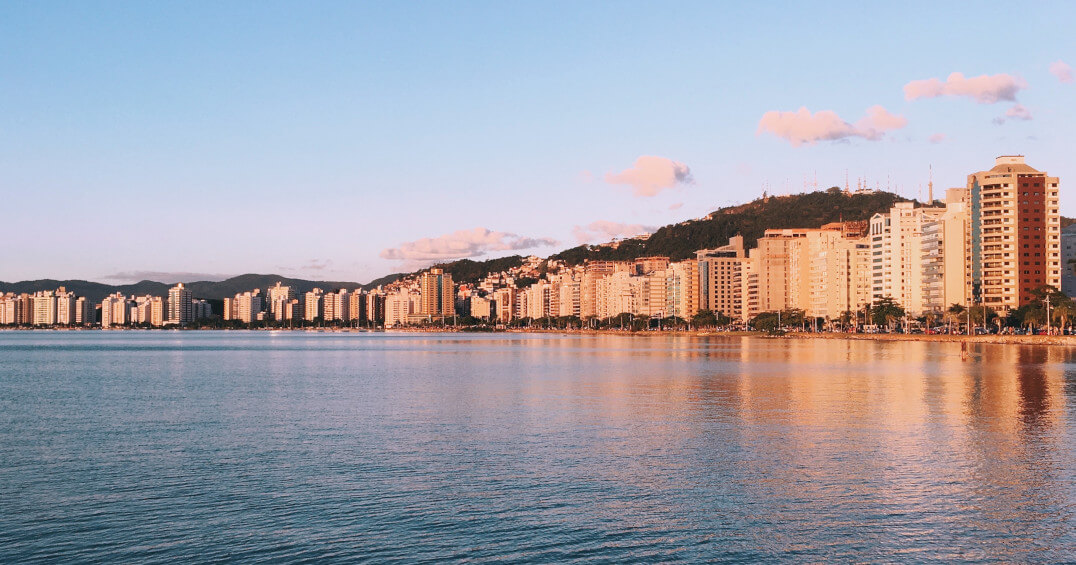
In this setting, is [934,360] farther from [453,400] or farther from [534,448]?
[534,448]

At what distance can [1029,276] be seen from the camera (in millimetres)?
140375

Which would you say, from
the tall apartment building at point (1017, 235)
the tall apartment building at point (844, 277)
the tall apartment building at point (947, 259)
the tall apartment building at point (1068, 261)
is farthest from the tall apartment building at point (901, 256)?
the tall apartment building at point (1068, 261)

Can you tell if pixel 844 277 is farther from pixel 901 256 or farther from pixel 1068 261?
pixel 1068 261

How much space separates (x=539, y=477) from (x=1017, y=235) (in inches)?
5374

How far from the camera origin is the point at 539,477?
23.0m

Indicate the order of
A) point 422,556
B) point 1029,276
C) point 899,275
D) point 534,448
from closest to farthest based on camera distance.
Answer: point 422,556
point 534,448
point 1029,276
point 899,275

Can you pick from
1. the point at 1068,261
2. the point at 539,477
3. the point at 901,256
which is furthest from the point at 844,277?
the point at 539,477

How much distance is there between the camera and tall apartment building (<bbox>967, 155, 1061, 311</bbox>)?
140000 millimetres

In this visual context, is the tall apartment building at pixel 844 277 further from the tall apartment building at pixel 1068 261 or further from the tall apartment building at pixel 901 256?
the tall apartment building at pixel 1068 261

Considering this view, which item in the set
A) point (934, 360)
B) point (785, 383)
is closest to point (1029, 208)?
point (934, 360)

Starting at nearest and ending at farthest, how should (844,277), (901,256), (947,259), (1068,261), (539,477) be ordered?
(539,477)
(947,259)
(1068,261)
(901,256)
(844,277)

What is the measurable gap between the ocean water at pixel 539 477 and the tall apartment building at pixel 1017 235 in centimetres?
10380

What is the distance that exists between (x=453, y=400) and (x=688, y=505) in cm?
2385

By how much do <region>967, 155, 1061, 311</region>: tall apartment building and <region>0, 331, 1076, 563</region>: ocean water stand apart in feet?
341
